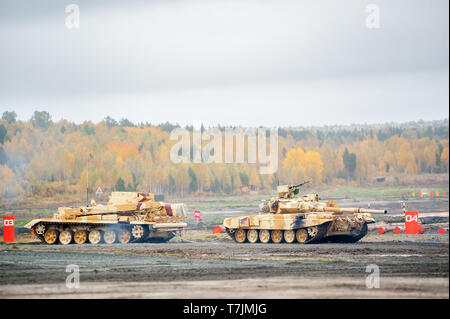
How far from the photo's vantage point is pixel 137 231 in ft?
151

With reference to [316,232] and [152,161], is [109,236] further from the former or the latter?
[152,161]

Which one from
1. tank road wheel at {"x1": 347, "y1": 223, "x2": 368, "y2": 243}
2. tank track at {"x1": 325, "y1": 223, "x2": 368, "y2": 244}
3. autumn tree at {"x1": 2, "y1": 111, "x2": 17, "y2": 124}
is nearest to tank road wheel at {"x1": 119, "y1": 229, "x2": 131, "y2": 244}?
tank track at {"x1": 325, "y1": 223, "x2": 368, "y2": 244}

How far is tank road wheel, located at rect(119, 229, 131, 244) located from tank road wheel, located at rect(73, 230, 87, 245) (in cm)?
225

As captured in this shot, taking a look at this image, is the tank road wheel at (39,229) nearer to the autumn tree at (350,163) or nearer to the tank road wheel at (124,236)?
the tank road wheel at (124,236)

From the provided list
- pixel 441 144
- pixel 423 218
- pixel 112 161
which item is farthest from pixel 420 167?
pixel 112 161

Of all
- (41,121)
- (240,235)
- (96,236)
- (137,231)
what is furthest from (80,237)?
(41,121)

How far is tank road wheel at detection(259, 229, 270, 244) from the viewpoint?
45.4 meters

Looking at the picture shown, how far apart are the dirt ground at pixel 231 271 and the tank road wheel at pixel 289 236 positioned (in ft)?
11.9

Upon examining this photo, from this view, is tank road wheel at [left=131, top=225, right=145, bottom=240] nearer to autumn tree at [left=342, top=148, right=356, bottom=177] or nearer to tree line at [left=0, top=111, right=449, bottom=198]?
tree line at [left=0, top=111, right=449, bottom=198]

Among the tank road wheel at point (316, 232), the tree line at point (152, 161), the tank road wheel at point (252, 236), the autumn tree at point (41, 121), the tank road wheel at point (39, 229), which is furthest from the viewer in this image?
the autumn tree at point (41, 121)

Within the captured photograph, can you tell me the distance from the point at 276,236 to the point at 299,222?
2495 millimetres

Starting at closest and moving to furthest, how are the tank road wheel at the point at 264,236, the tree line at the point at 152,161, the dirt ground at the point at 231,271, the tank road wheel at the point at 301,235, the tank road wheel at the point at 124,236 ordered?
the dirt ground at the point at 231,271, the tank road wheel at the point at 301,235, the tank road wheel at the point at 264,236, the tank road wheel at the point at 124,236, the tree line at the point at 152,161

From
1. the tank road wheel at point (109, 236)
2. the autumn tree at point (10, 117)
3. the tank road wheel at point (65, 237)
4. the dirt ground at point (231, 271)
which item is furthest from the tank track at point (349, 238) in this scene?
the autumn tree at point (10, 117)

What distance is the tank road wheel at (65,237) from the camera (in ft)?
152
